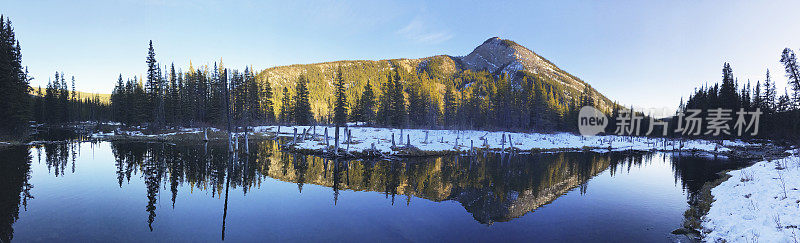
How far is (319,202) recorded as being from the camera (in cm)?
1545

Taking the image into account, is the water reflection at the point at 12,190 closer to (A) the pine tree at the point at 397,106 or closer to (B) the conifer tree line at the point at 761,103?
(A) the pine tree at the point at 397,106

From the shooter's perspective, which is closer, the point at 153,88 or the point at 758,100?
the point at 153,88

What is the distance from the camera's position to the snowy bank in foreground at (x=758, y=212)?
28.5 ft

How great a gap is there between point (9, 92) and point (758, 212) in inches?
2419

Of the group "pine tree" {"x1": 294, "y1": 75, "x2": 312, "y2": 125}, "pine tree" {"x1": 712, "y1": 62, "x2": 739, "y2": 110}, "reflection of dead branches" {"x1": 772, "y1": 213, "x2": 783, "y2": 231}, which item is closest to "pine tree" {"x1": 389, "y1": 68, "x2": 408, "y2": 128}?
"pine tree" {"x1": 294, "y1": 75, "x2": 312, "y2": 125}

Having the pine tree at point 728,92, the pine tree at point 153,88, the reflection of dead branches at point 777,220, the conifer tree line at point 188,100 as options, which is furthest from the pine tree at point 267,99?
the pine tree at point 728,92

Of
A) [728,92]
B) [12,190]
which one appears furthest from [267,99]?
[728,92]

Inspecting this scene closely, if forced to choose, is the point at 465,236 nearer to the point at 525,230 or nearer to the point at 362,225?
the point at 525,230

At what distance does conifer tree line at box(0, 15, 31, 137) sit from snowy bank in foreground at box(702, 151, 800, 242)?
→ 191ft

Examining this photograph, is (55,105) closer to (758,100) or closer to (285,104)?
(285,104)

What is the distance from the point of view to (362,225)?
1212 cm

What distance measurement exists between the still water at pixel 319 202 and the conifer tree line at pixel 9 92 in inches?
548

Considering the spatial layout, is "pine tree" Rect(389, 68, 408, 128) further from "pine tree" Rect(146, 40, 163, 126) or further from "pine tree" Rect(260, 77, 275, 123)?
"pine tree" Rect(146, 40, 163, 126)

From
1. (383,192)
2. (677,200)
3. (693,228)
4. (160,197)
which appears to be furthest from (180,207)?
(677,200)
